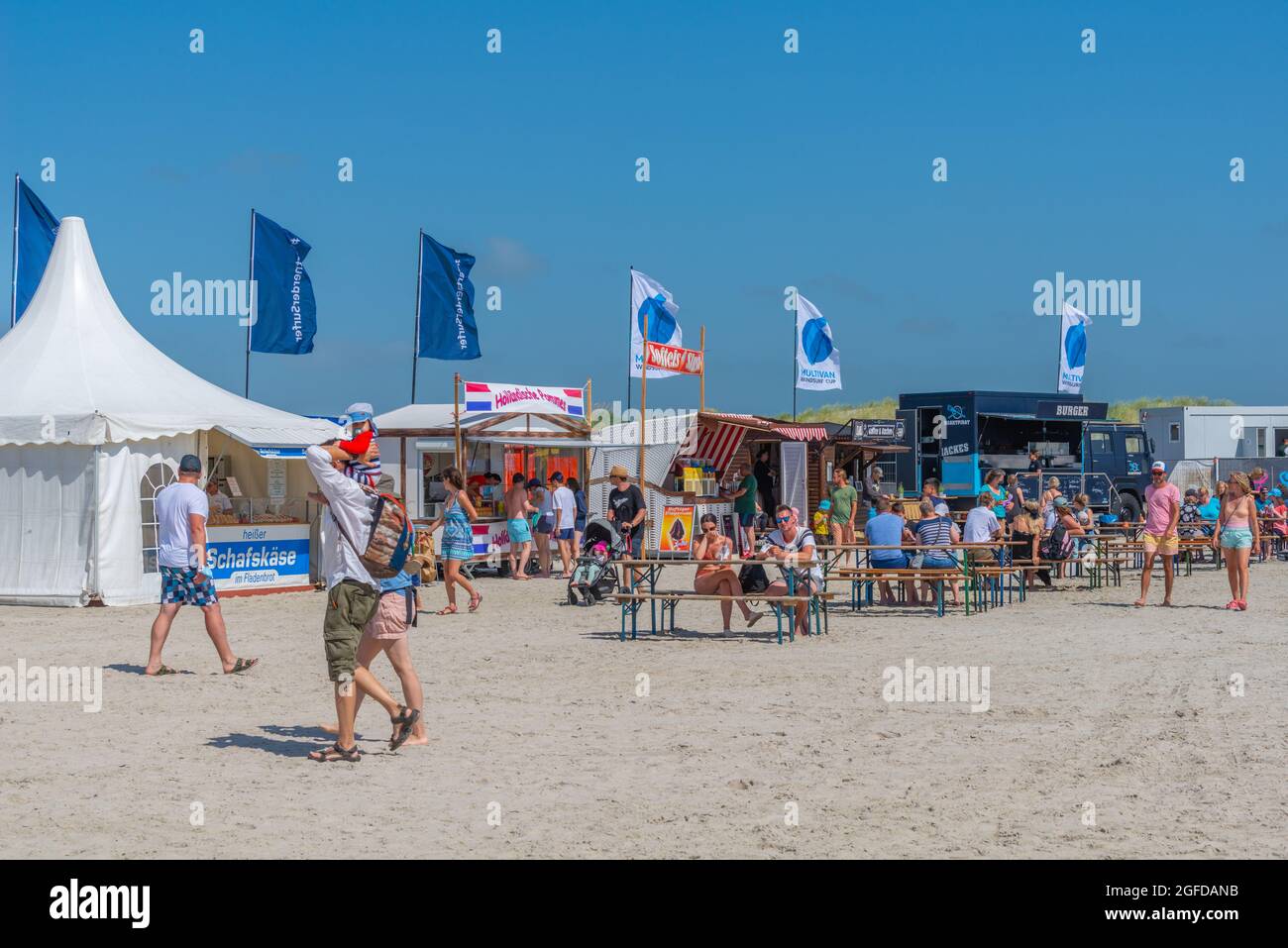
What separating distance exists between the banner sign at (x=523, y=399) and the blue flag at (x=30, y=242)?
21.2ft

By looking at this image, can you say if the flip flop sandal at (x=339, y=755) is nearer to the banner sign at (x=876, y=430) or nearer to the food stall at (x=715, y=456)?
the food stall at (x=715, y=456)

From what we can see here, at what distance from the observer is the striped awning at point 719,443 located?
24359 millimetres

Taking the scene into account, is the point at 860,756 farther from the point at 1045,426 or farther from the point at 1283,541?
the point at 1045,426

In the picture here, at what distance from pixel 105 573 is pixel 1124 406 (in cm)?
7324

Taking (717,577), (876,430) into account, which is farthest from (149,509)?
(876,430)

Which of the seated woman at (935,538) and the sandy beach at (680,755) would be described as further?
the seated woman at (935,538)

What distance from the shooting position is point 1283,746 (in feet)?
24.9

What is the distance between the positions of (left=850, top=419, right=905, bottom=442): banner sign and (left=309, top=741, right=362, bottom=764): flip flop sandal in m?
20.6

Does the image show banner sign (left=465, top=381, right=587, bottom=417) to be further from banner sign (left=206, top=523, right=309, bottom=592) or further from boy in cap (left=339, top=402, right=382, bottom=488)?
boy in cap (left=339, top=402, right=382, bottom=488)

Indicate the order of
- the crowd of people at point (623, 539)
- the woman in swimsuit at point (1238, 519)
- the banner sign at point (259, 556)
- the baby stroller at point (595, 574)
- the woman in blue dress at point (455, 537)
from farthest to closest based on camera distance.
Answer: the banner sign at point (259, 556) < the baby stroller at point (595, 574) < the woman in blue dress at point (455, 537) < the woman in swimsuit at point (1238, 519) < the crowd of people at point (623, 539)

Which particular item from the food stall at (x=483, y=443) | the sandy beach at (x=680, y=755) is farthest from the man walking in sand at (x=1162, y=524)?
the food stall at (x=483, y=443)

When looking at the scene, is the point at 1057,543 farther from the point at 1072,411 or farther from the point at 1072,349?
the point at 1072,349

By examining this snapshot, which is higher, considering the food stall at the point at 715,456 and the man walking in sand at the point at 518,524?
the food stall at the point at 715,456
